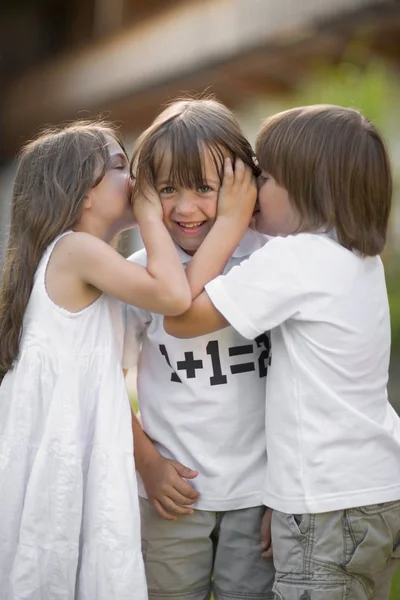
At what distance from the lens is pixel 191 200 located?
193 centimetres

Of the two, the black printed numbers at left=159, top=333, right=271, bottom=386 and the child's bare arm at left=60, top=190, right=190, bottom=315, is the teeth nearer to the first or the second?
the child's bare arm at left=60, top=190, right=190, bottom=315

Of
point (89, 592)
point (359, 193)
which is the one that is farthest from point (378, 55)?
point (89, 592)

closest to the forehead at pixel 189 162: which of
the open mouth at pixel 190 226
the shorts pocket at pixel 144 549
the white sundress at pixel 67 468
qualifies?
the open mouth at pixel 190 226

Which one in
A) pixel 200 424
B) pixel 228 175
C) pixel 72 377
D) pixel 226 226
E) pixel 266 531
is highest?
pixel 228 175

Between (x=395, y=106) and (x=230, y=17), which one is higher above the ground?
(x=230, y=17)

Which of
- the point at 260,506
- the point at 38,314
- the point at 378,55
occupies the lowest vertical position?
the point at 260,506

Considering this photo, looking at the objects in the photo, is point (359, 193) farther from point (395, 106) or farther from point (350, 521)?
point (395, 106)

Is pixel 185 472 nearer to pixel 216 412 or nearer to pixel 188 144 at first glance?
pixel 216 412

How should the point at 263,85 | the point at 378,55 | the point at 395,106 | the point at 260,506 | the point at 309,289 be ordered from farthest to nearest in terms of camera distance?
the point at 263,85, the point at 378,55, the point at 395,106, the point at 260,506, the point at 309,289

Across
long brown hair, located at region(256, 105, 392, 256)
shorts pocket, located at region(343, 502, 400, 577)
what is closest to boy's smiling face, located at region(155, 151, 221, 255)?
long brown hair, located at region(256, 105, 392, 256)

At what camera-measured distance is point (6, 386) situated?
2000 millimetres

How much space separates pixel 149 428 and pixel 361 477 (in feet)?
1.75

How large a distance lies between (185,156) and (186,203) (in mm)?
106

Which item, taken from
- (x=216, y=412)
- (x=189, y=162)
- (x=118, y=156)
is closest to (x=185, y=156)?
(x=189, y=162)
